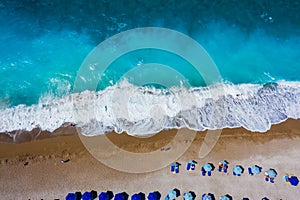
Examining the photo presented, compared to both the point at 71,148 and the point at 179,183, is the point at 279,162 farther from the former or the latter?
the point at 71,148

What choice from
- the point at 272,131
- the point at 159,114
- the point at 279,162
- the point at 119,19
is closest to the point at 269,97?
the point at 272,131

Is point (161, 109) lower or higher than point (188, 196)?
higher

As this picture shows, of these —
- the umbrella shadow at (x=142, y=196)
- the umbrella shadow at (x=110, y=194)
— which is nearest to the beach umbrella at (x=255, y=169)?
the umbrella shadow at (x=142, y=196)

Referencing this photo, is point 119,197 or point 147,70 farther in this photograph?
point 147,70

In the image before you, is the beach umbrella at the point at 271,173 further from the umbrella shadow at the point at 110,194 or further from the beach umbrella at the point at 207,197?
the umbrella shadow at the point at 110,194

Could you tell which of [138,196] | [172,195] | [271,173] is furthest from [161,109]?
[271,173]

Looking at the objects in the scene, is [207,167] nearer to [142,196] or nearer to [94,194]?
[142,196]

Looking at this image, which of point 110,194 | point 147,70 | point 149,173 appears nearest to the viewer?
point 110,194
